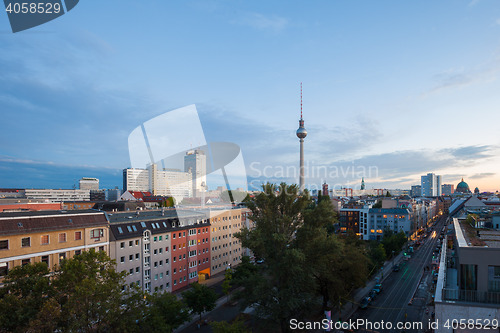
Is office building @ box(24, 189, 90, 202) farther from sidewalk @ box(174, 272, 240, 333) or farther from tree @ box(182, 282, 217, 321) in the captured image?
tree @ box(182, 282, 217, 321)

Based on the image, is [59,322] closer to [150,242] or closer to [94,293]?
[94,293]

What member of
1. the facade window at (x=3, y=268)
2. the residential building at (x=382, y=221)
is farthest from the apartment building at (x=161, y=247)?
the residential building at (x=382, y=221)

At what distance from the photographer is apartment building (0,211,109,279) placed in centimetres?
2773

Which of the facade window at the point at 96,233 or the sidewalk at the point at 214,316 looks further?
the facade window at the point at 96,233

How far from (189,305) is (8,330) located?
1937 centimetres

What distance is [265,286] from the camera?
2564 centimetres

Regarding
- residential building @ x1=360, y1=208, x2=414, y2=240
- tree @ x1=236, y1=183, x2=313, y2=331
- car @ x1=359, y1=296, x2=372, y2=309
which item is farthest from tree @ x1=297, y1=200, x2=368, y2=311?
Answer: residential building @ x1=360, y1=208, x2=414, y2=240

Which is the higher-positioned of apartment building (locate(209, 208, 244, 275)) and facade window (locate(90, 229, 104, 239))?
facade window (locate(90, 229, 104, 239))

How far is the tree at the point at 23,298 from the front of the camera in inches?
674

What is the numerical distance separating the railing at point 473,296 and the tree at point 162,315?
17785 millimetres

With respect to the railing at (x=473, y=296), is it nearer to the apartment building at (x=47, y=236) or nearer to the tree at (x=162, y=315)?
the tree at (x=162, y=315)

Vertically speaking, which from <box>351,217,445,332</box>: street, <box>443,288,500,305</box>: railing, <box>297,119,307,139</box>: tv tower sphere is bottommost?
<box>351,217,445,332</box>: street

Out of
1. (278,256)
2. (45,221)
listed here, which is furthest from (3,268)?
(278,256)

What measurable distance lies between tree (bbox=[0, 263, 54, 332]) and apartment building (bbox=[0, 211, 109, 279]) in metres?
10.1
